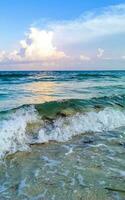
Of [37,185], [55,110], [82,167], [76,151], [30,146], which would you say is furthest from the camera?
[55,110]

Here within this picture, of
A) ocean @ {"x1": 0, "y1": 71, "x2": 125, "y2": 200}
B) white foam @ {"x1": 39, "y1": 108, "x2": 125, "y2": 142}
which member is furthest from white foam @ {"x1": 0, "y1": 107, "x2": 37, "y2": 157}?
white foam @ {"x1": 39, "y1": 108, "x2": 125, "y2": 142}

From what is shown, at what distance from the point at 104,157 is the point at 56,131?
2.65m

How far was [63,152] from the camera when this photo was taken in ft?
23.0

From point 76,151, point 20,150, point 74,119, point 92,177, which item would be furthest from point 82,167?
point 74,119

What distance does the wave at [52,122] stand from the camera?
7.99 meters

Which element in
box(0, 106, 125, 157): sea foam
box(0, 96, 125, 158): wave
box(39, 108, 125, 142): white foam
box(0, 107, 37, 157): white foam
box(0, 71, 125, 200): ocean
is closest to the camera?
box(0, 71, 125, 200): ocean

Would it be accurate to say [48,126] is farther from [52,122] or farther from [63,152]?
[63,152]

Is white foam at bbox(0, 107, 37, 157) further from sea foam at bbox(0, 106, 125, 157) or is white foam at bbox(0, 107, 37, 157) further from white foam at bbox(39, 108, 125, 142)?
white foam at bbox(39, 108, 125, 142)

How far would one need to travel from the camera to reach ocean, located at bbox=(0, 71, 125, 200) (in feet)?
16.2

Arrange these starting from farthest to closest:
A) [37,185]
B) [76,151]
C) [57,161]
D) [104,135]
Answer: [104,135] < [76,151] < [57,161] < [37,185]

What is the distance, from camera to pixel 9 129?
26.8 feet

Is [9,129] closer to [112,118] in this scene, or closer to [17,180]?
[17,180]

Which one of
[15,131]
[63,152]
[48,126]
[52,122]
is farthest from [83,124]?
[63,152]

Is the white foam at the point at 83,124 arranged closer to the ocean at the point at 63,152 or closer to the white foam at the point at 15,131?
the ocean at the point at 63,152
